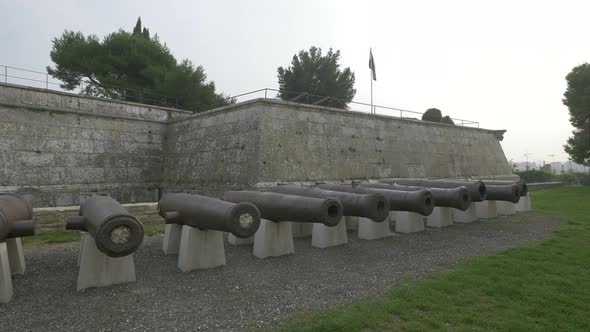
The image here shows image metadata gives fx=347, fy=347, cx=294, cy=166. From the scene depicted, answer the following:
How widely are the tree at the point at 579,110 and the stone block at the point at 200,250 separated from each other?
3291 centimetres

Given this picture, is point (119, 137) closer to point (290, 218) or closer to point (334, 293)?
point (290, 218)

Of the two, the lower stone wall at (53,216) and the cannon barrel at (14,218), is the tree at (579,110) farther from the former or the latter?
the cannon barrel at (14,218)

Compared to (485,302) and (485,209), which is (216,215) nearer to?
(485,302)

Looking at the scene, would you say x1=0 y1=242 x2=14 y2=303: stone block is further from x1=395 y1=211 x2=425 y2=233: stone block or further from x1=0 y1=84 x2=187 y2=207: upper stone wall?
x1=0 y1=84 x2=187 y2=207: upper stone wall

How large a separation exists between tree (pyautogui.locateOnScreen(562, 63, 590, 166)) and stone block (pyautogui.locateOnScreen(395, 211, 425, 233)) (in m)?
27.6

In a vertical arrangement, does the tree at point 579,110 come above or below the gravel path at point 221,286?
above

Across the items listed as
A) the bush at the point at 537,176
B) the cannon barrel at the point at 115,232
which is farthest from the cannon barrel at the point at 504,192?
the bush at the point at 537,176

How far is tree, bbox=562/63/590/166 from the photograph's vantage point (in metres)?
27.8

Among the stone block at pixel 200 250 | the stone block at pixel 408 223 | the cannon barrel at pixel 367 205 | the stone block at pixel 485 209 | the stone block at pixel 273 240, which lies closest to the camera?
the stone block at pixel 200 250

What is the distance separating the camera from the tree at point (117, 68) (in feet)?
80.2

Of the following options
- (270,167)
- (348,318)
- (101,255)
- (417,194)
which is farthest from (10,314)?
(270,167)

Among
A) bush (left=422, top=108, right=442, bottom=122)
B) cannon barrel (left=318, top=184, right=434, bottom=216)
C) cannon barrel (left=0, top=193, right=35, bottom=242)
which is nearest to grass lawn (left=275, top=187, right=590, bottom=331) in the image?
cannon barrel (left=318, top=184, right=434, bottom=216)

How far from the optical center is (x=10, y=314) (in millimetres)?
3826

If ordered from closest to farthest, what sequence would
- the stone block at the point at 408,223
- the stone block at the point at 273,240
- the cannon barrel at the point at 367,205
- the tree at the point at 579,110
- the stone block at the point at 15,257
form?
the stone block at the point at 15,257, the stone block at the point at 273,240, the cannon barrel at the point at 367,205, the stone block at the point at 408,223, the tree at the point at 579,110
